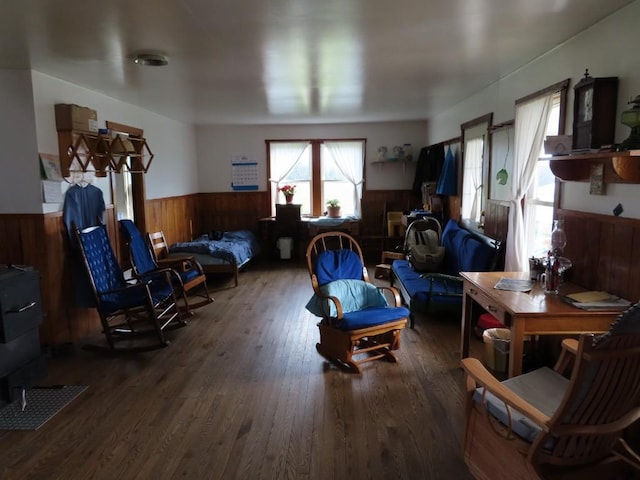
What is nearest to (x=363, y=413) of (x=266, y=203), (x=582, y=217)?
(x=582, y=217)

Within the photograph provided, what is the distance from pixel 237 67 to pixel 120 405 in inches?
101

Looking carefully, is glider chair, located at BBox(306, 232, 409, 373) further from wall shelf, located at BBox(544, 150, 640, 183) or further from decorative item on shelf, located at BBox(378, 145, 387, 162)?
decorative item on shelf, located at BBox(378, 145, 387, 162)

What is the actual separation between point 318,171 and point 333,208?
0.71 metres

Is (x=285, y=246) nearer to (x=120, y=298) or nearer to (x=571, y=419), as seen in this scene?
(x=120, y=298)

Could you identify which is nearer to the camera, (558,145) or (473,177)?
(558,145)

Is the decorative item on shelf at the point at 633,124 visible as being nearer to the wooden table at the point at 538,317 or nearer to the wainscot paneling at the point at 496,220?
the wooden table at the point at 538,317

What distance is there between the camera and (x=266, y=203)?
7879 millimetres

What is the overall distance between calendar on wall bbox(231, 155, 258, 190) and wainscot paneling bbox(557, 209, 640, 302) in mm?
5598

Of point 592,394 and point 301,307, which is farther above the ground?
point 592,394

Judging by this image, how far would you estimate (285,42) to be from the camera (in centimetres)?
288

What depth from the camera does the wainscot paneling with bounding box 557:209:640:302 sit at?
2.35 metres

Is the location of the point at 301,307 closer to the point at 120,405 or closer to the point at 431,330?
the point at 431,330

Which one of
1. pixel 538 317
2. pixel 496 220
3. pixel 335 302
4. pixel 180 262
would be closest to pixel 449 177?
pixel 496 220

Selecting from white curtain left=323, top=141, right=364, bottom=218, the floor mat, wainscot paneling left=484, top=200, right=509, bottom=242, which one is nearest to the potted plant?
white curtain left=323, top=141, right=364, bottom=218
